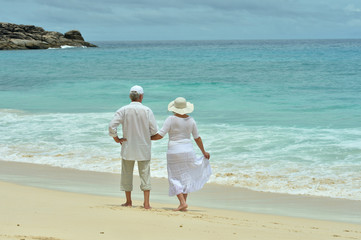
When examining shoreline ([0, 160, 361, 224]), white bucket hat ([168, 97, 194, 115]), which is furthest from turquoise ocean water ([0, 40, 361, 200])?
white bucket hat ([168, 97, 194, 115])

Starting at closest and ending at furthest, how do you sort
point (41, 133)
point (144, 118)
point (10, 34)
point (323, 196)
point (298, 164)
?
point (144, 118), point (323, 196), point (298, 164), point (41, 133), point (10, 34)

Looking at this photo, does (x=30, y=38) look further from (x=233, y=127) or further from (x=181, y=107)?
(x=181, y=107)

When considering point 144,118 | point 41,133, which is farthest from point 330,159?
point 41,133

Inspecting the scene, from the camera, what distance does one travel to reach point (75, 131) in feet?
44.0

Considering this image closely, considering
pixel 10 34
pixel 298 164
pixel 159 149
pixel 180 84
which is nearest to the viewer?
pixel 298 164

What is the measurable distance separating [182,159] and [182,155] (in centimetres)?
6

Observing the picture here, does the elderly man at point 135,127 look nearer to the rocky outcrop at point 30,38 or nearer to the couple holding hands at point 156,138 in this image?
the couple holding hands at point 156,138

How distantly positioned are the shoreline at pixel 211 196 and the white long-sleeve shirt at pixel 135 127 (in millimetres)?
1379

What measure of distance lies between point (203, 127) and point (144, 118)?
806 cm

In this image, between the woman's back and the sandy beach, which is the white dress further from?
the sandy beach

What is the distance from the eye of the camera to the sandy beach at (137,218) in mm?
4656

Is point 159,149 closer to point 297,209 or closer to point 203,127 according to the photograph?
point 203,127

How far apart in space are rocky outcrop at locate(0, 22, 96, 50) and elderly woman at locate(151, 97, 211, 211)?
8116 centimetres

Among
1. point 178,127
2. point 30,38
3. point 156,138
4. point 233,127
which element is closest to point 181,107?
point 178,127
